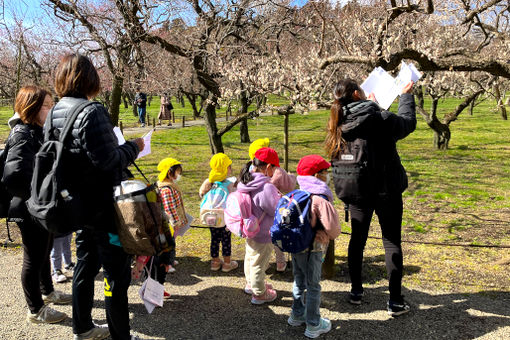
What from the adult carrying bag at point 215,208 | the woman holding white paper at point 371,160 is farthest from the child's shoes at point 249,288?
the woman holding white paper at point 371,160

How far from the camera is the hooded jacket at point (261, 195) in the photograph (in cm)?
335

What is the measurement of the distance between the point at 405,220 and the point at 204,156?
742cm

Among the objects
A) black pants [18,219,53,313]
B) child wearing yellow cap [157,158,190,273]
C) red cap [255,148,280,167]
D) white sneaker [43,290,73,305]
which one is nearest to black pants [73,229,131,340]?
black pants [18,219,53,313]

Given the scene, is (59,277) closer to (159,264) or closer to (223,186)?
(159,264)

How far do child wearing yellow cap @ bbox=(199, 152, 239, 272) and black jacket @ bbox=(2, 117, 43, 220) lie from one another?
1582 mm

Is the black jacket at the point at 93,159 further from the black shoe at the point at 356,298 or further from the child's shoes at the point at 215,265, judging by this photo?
the black shoe at the point at 356,298

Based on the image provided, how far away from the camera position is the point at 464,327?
3037 millimetres

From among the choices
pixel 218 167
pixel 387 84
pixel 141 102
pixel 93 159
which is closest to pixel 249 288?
pixel 218 167

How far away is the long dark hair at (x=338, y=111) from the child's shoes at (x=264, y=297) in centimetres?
131

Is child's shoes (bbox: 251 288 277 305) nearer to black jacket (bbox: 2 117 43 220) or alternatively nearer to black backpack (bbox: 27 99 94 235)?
black backpack (bbox: 27 99 94 235)

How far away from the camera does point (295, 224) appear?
9.36ft

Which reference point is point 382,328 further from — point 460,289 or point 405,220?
point 405,220

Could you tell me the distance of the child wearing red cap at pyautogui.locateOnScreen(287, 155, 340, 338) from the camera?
287cm

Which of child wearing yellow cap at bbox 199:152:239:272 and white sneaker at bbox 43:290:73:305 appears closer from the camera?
white sneaker at bbox 43:290:73:305
